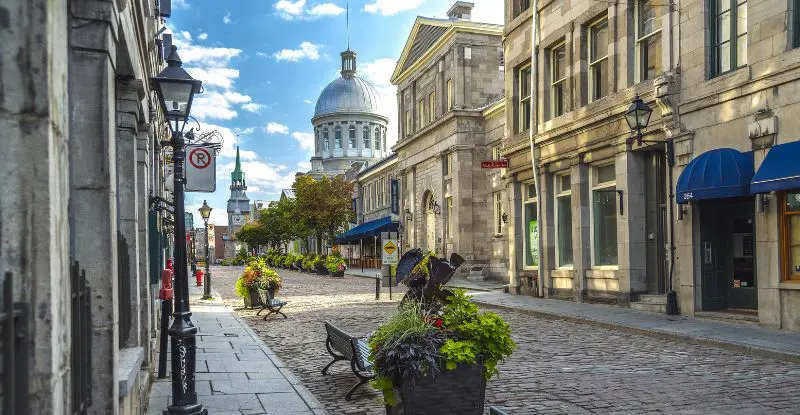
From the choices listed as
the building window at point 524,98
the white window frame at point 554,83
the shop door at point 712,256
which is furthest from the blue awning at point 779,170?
the building window at point 524,98

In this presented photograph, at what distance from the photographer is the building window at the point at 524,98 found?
24378 millimetres

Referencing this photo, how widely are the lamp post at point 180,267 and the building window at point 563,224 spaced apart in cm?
1588

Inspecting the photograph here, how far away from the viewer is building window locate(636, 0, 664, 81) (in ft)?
57.1

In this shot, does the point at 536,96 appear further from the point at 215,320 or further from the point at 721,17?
the point at 215,320

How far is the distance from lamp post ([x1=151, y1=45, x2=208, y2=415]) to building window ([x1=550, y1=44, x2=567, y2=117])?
1598 cm

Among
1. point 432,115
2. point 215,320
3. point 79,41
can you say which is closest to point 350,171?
point 432,115

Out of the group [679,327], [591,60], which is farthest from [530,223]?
[679,327]

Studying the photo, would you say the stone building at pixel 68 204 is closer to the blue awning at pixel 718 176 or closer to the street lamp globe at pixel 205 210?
the blue awning at pixel 718 176

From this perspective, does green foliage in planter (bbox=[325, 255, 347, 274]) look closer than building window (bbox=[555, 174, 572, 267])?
No

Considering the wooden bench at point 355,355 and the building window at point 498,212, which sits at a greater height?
the building window at point 498,212

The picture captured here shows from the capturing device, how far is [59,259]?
3.12 meters

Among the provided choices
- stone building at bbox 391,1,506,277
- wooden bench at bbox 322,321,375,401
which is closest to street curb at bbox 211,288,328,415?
wooden bench at bbox 322,321,375,401

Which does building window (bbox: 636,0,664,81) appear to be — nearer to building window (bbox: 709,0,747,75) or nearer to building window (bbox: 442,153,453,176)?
building window (bbox: 709,0,747,75)

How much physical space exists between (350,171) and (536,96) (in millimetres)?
51063
